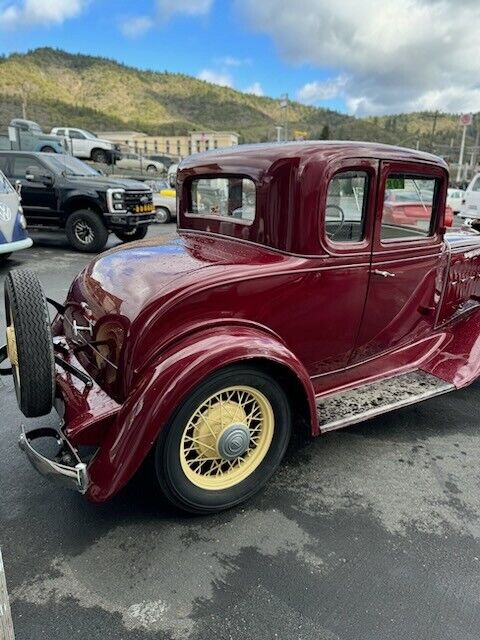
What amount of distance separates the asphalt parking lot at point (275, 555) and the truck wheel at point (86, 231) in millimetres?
6920

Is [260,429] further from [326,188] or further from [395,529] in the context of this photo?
[326,188]

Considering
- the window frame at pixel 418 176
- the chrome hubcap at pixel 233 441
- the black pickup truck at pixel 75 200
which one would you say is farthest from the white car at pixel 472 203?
the chrome hubcap at pixel 233 441

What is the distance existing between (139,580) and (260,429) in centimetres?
93

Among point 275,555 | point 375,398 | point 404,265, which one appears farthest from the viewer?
point 404,265

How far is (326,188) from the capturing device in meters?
2.62

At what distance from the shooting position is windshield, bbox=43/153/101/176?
377 inches

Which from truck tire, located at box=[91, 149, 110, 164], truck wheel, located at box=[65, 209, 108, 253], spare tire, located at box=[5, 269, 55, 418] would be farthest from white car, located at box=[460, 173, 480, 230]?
truck tire, located at box=[91, 149, 110, 164]

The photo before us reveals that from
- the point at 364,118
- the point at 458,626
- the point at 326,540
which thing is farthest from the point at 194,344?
the point at 364,118

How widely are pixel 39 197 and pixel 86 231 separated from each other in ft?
3.77

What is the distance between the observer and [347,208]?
9.59 feet

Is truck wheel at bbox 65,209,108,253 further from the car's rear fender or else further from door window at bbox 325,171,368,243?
the car's rear fender

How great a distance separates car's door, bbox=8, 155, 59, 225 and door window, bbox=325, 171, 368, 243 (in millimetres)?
7903

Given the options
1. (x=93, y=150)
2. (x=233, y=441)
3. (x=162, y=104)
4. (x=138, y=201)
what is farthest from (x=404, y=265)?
(x=162, y=104)

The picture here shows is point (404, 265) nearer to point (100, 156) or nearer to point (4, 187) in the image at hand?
point (4, 187)
